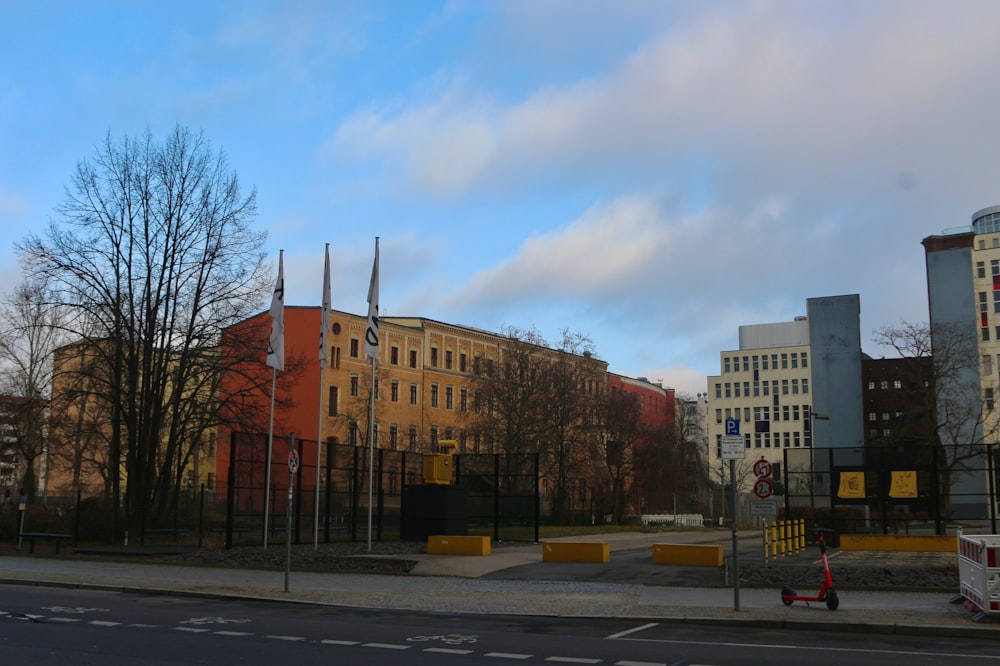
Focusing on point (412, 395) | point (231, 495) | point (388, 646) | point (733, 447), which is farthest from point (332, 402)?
point (388, 646)

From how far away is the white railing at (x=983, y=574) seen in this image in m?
14.4

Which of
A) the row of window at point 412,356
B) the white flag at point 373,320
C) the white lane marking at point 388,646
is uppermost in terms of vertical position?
the row of window at point 412,356

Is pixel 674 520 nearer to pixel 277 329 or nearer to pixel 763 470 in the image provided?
pixel 277 329

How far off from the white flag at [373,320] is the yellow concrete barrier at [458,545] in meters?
6.05

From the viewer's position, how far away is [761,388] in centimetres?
13675

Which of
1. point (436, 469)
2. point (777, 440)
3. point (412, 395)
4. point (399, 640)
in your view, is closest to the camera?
point (399, 640)

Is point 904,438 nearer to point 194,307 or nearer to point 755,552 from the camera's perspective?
point 755,552

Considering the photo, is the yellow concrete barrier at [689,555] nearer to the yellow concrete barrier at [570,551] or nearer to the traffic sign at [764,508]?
the yellow concrete barrier at [570,551]

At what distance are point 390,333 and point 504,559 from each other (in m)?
63.7

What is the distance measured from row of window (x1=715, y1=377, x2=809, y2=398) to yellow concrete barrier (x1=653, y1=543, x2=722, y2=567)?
375 ft

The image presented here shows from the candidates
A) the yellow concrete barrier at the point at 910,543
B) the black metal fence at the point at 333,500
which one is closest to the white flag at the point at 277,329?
the black metal fence at the point at 333,500

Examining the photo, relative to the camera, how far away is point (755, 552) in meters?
30.2

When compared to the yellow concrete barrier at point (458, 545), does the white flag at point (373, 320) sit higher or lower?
higher

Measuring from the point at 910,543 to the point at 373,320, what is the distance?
1910cm
